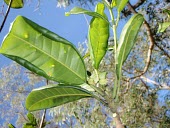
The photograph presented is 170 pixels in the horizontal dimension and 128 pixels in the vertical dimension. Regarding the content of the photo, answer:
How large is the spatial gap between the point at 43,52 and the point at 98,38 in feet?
0.48

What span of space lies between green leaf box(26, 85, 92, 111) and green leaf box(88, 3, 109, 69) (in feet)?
0.23

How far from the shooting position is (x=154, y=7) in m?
6.23

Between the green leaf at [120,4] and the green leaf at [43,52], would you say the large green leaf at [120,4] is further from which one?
the green leaf at [43,52]

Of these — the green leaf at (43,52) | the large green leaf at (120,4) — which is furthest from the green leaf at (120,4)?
the green leaf at (43,52)

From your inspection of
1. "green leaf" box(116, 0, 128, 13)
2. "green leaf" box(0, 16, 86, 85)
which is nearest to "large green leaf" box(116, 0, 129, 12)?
"green leaf" box(116, 0, 128, 13)

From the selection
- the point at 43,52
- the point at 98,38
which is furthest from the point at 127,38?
the point at 43,52

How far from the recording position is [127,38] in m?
0.65

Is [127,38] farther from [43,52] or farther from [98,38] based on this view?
[43,52]

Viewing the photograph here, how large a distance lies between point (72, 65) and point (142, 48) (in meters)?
6.23

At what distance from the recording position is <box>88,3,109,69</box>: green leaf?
2.17 ft

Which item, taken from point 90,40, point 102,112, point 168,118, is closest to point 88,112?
point 102,112

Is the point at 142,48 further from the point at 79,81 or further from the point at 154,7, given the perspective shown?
the point at 79,81

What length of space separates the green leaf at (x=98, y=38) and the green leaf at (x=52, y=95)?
70 mm

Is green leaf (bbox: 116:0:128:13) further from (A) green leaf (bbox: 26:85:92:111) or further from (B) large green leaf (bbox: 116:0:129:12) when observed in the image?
(A) green leaf (bbox: 26:85:92:111)
